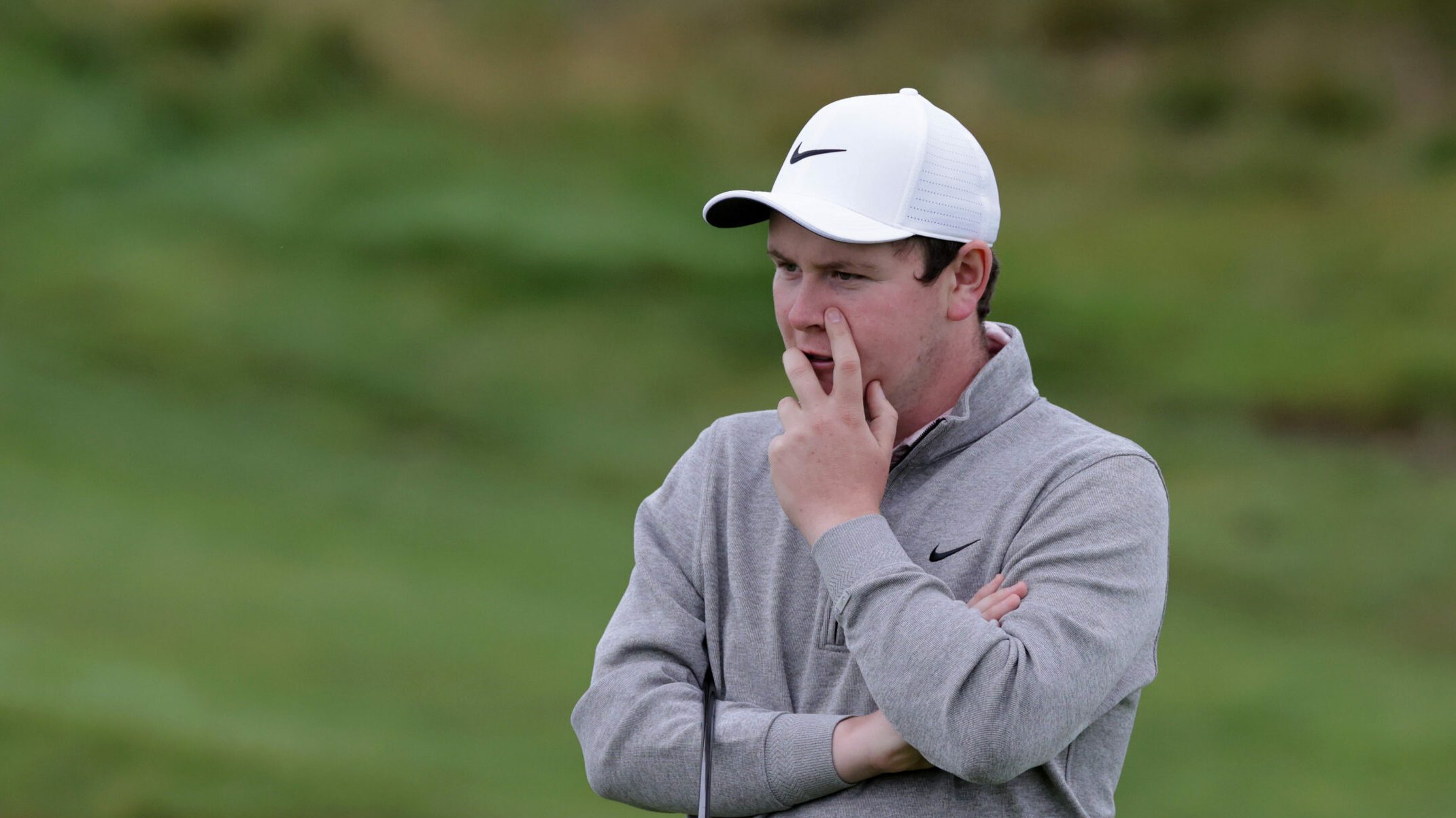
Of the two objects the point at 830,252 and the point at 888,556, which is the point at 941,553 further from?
the point at 830,252

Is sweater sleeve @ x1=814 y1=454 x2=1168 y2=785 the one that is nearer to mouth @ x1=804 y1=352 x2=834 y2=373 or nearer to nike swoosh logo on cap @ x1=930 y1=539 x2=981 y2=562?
→ nike swoosh logo on cap @ x1=930 y1=539 x2=981 y2=562

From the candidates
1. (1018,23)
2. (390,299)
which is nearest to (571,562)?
(390,299)

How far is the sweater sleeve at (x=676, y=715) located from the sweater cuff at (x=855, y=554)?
219mm

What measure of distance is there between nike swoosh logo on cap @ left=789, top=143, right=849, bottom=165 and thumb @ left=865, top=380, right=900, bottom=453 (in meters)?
0.33

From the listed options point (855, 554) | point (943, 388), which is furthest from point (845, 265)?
point (855, 554)

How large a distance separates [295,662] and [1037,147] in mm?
6763

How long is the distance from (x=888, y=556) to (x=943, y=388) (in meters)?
0.36

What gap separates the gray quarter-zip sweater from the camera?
6.37ft

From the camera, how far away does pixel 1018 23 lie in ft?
40.4

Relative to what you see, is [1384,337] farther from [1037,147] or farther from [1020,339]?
[1020,339]

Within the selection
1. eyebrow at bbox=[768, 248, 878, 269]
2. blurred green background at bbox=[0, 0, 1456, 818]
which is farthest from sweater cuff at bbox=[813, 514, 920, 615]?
blurred green background at bbox=[0, 0, 1456, 818]

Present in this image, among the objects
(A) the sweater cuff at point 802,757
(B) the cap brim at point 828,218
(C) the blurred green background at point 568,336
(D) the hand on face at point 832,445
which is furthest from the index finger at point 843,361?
(C) the blurred green background at point 568,336

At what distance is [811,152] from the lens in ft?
7.32

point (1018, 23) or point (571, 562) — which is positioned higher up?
point (1018, 23)
